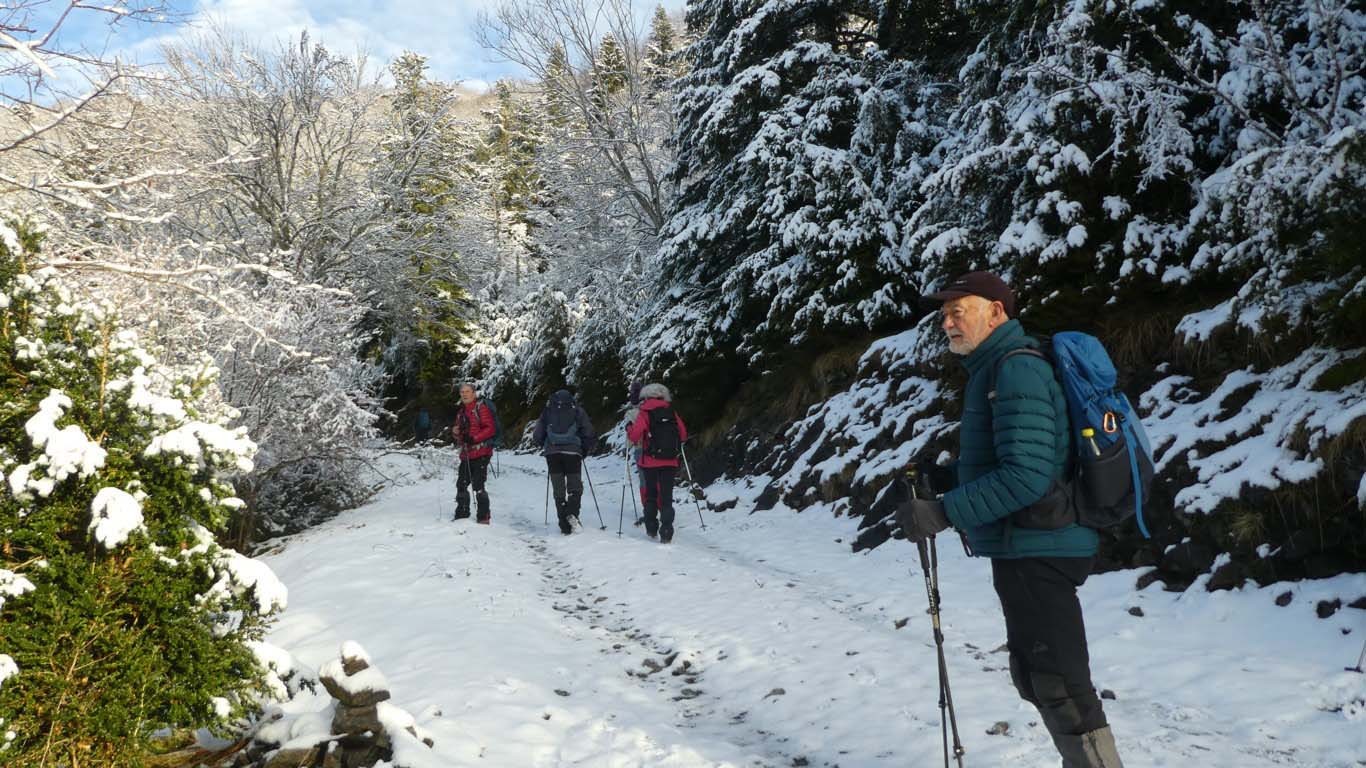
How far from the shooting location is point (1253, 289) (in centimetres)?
679

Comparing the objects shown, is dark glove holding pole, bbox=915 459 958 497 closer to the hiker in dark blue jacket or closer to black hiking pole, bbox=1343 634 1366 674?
black hiking pole, bbox=1343 634 1366 674

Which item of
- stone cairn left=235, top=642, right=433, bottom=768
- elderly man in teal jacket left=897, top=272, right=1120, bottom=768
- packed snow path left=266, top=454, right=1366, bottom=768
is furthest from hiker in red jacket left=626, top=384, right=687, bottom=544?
elderly man in teal jacket left=897, top=272, right=1120, bottom=768

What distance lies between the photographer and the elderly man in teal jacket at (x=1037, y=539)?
299cm

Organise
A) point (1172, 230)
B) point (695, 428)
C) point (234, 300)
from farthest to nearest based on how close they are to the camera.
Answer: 1. point (695, 428)
2. point (234, 300)
3. point (1172, 230)

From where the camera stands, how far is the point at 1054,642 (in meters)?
3.00

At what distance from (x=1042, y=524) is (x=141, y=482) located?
150 inches

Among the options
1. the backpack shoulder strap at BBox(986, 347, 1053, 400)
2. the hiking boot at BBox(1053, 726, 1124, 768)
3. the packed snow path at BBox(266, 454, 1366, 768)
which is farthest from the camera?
the packed snow path at BBox(266, 454, 1366, 768)

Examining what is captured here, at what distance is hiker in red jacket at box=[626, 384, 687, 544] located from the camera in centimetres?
1121

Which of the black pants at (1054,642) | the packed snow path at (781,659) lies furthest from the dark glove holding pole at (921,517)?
the packed snow path at (781,659)

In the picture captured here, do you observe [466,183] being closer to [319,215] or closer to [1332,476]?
[319,215]

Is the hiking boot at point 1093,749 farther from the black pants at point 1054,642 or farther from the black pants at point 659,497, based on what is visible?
the black pants at point 659,497

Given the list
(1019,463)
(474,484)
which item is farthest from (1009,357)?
(474,484)

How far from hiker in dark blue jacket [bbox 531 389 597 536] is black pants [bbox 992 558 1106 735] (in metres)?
9.07

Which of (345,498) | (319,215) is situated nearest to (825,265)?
(345,498)
